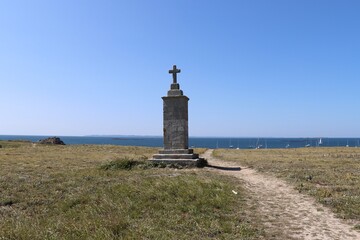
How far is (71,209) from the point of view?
1012 centimetres

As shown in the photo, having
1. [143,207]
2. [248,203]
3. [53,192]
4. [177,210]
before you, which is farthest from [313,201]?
[53,192]

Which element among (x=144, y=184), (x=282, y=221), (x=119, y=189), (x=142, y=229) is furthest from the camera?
(x=144, y=184)

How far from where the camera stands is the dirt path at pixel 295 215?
299 inches

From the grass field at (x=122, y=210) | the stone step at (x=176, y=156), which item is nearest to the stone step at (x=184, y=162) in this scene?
the stone step at (x=176, y=156)

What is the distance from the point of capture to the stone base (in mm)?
19580

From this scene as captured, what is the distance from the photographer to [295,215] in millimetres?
9078

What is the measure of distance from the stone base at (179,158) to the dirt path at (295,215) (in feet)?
21.7

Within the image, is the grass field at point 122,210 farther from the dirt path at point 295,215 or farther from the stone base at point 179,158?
the stone base at point 179,158

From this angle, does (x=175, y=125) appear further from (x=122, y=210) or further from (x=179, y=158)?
(x=122, y=210)

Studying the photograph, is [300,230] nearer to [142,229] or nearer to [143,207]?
[142,229]

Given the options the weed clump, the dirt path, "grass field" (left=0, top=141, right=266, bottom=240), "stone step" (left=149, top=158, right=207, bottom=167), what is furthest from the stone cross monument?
the dirt path

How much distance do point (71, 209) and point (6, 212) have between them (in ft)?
6.17

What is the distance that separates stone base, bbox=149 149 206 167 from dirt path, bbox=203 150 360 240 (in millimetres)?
6615

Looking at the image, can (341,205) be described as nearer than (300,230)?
No
